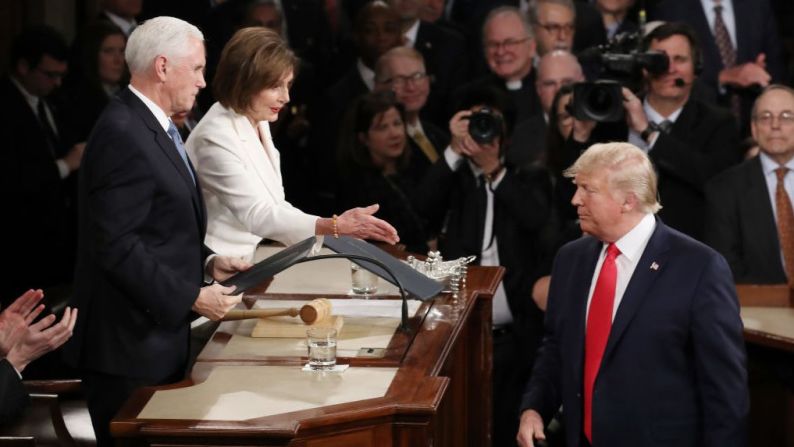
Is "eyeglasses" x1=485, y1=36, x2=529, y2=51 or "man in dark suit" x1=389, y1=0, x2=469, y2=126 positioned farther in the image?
"man in dark suit" x1=389, y1=0, x2=469, y2=126

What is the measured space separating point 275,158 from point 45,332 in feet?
3.73

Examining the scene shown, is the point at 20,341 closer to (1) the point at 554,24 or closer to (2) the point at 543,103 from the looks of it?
(2) the point at 543,103

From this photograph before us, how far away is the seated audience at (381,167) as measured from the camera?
595 centimetres

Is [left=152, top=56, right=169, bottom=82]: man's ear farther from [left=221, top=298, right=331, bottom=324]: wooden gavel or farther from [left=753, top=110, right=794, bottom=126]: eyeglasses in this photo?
[left=753, top=110, right=794, bottom=126]: eyeglasses

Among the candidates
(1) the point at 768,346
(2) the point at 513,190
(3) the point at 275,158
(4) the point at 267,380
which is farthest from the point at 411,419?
(2) the point at 513,190

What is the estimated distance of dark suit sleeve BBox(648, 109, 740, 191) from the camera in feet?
19.1

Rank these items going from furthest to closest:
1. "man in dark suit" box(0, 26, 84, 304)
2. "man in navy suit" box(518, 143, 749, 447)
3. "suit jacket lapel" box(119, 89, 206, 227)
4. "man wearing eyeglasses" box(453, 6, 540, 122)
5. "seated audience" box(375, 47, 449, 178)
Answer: "man wearing eyeglasses" box(453, 6, 540, 122), "seated audience" box(375, 47, 449, 178), "man in dark suit" box(0, 26, 84, 304), "man in navy suit" box(518, 143, 749, 447), "suit jacket lapel" box(119, 89, 206, 227)

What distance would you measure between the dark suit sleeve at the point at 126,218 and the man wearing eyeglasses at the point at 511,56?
365 cm

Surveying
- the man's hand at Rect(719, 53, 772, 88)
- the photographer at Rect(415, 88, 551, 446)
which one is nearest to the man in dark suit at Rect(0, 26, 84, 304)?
the photographer at Rect(415, 88, 551, 446)

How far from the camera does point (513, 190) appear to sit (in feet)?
18.8

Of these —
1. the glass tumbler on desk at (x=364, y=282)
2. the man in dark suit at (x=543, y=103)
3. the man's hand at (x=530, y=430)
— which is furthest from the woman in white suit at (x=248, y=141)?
the man in dark suit at (x=543, y=103)

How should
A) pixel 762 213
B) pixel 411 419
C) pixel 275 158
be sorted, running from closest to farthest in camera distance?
1. pixel 411 419
2. pixel 275 158
3. pixel 762 213

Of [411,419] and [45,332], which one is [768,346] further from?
[45,332]

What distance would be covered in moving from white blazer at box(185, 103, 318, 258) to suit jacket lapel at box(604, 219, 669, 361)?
0.95 meters
